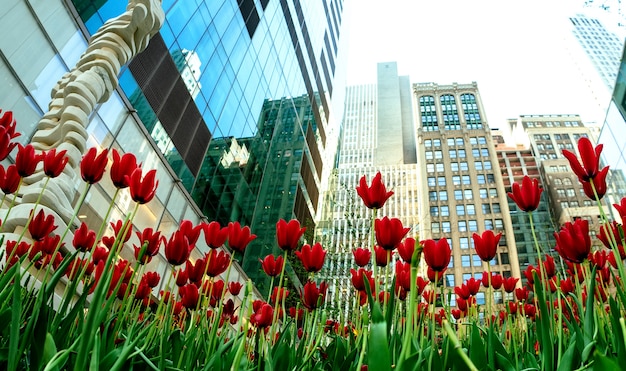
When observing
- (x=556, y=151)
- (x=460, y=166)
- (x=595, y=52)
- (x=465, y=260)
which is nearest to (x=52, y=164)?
(x=465, y=260)

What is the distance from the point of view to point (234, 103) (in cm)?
1766

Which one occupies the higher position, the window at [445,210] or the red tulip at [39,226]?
the window at [445,210]

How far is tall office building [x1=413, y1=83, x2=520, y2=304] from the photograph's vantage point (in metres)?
55.6

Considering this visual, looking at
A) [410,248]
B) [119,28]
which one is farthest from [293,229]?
[119,28]

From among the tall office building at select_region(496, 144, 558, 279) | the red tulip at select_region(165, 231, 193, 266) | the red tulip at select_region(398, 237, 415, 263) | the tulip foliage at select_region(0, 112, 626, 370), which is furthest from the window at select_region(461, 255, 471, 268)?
the red tulip at select_region(165, 231, 193, 266)

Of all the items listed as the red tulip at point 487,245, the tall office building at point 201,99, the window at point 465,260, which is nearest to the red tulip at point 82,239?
the red tulip at point 487,245

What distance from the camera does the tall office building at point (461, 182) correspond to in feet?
182

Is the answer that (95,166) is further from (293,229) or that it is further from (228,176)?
(228,176)

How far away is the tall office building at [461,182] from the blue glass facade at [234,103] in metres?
30.1

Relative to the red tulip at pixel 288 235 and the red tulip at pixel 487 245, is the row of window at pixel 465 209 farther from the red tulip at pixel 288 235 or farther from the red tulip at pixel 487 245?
the red tulip at pixel 288 235

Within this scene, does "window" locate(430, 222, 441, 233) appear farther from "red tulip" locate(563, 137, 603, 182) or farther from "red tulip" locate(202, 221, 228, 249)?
"red tulip" locate(202, 221, 228, 249)

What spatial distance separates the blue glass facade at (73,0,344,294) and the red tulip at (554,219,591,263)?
11195mm

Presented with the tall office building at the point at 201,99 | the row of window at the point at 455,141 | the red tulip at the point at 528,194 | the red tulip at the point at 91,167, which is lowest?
the red tulip at the point at 91,167

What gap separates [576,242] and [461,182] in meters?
68.0
